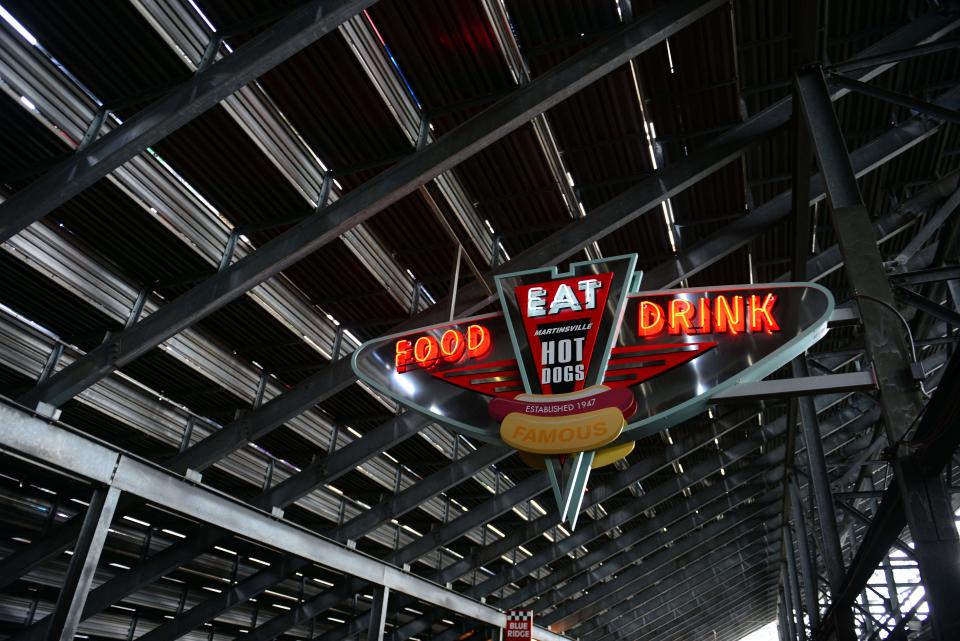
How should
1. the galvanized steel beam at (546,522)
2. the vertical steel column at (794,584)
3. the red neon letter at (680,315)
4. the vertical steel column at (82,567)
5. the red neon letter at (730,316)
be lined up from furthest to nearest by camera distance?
the vertical steel column at (794,584), the galvanized steel beam at (546,522), the vertical steel column at (82,567), the red neon letter at (680,315), the red neon letter at (730,316)

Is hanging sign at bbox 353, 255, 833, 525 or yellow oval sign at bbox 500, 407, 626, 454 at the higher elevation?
hanging sign at bbox 353, 255, 833, 525

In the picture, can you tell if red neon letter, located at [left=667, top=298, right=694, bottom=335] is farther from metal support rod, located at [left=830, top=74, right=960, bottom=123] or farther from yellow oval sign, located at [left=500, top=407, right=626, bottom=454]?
metal support rod, located at [left=830, top=74, right=960, bottom=123]

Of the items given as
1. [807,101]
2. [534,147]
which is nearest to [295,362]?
[534,147]

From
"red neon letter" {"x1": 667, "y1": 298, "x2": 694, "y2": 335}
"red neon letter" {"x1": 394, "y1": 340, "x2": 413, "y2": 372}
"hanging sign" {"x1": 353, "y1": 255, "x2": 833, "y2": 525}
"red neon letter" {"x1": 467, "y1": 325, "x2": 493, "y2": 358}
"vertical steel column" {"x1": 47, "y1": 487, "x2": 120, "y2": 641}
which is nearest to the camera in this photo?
"hanging sign" {"x1": 353, "y1": 255, "x2": 833, "y2": 525}

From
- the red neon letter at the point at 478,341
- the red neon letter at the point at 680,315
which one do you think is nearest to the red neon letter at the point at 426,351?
the red neon letter at the point at 478,341

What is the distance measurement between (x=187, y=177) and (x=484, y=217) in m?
5.16

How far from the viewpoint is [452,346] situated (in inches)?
315

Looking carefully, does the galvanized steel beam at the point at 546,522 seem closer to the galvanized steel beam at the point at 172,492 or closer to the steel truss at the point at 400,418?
the galvanized steel beam at the point at 172,492

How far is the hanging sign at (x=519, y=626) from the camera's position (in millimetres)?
20281

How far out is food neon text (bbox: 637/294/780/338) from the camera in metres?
Result: 6.89

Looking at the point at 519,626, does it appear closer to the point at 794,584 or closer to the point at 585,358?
the point at 794,584

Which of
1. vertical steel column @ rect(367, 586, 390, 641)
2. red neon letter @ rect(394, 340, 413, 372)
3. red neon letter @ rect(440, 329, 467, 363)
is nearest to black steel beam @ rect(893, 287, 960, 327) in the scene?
red neon letter @ rect(440, 329, 467, 363)

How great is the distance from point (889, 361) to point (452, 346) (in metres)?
4.81

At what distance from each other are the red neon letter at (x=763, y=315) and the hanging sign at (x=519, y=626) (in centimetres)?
1643
